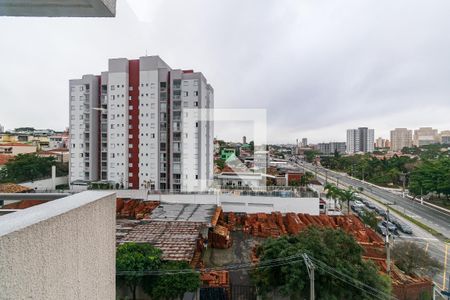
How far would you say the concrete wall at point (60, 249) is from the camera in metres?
0.66

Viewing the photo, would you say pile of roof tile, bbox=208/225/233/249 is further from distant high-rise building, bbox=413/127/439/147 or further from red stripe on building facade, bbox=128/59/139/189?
distant high-rise building, bbox=413/127/439/147

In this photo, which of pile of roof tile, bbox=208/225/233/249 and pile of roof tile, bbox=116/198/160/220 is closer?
pile of roof tile, bbox=208/225/233/249

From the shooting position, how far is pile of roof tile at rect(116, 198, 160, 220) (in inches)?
481

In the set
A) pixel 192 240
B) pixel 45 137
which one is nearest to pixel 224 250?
pixel 192 240

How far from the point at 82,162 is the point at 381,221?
55.6 feet

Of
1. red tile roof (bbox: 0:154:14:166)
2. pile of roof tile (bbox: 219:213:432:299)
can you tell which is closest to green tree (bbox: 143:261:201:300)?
pile of roof tile (bbox: 219:213:432:299)

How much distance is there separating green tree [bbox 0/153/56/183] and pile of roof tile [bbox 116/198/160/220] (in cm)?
724

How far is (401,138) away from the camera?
56.6 meters

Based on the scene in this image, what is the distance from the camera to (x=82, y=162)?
16125mm

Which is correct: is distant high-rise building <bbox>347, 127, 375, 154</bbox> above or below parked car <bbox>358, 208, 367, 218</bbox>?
above

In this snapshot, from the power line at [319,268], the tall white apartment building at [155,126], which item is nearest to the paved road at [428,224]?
the power line at [319,268]

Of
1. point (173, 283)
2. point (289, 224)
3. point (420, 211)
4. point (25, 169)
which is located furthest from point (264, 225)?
point (25, 169)

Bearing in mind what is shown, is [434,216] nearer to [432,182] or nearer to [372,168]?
[432,182]

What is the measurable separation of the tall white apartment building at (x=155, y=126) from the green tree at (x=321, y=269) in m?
→ 9.65
